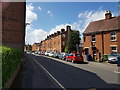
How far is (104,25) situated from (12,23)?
18.3m

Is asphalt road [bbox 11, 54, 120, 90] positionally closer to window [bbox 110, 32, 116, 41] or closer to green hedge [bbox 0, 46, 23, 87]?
green hedge [bbox 0, 46, 23, 87]

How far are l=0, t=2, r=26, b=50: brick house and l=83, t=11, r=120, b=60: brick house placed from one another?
→ 14.4m

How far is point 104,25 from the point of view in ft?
86.1

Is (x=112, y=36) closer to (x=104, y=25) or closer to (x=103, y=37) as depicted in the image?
(x=103, y=37)

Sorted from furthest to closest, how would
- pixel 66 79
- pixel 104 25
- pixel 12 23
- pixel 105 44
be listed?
1. pixel 104 25
2. pixel 105 44
3. pixel 12 23
4. pixel 66 79

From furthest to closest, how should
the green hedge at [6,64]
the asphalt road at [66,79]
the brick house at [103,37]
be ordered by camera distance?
the brick house at [103,37] < the asphalt road at [66,79] < the green hedge at [6,64]

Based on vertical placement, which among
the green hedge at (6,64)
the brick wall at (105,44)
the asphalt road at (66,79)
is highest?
the brick wall at (105,44)

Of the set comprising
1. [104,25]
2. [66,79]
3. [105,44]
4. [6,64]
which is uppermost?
[104,25]

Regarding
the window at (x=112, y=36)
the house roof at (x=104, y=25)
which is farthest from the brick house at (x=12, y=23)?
the window at (x=112, y=36)

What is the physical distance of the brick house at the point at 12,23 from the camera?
72.9ft

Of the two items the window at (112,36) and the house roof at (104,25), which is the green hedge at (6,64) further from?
the house roof at (104,25)

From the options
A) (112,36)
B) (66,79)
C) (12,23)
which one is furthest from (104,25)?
(66,79)

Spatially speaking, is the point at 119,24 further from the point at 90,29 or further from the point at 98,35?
the point at 90,29

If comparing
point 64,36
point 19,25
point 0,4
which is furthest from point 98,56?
point 64,36
